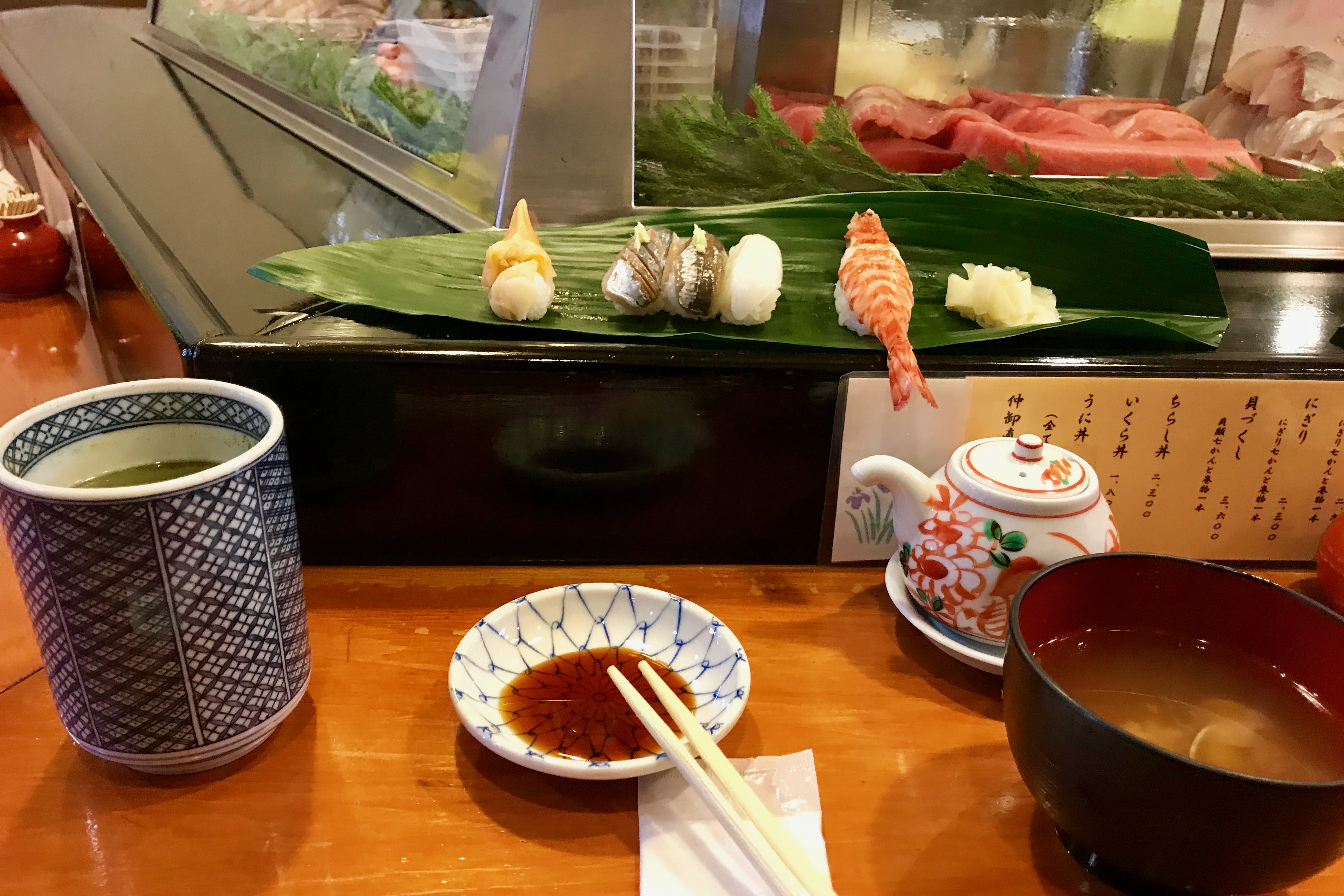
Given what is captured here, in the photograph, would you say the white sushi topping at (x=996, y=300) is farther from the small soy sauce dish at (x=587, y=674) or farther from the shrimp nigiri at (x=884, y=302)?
the small soy sauce dish at (x=587, y=674)

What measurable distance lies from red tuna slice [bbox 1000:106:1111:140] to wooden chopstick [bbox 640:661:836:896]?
3.34ft

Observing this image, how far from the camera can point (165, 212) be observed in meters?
1.16

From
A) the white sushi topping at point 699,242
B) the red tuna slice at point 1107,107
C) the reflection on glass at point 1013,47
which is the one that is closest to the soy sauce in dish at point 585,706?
the white sushi topping at point 699,242

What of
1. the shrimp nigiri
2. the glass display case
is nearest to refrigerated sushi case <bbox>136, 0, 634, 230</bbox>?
the glass display case

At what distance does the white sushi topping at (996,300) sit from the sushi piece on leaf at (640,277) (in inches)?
11.8

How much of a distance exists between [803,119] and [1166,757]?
967mm

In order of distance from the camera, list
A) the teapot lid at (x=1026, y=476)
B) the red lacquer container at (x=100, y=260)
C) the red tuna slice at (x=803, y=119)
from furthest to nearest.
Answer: the red lacquer container at (x=100, y=260) < the red tuna slice at (x=803, y=119) < the teapot lid at (x=1026, y=476)

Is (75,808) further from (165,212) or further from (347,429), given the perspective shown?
(165,212)

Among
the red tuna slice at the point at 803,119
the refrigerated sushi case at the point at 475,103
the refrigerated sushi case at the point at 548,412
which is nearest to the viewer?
the refrigerated sushi case at the point at 548,412

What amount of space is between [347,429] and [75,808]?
366mm

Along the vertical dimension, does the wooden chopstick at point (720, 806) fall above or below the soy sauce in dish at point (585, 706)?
above

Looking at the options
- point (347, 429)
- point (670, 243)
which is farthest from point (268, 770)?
point (670, 243)

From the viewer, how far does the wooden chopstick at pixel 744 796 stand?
54 centimetres

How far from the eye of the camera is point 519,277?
0.85 m
